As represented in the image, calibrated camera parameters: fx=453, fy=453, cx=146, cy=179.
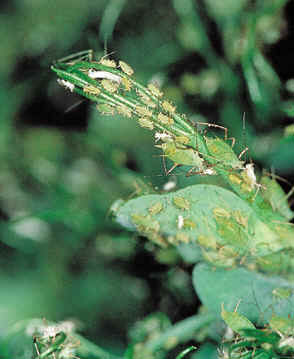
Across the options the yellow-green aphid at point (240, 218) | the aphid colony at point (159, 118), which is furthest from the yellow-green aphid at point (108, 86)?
the yellow-green aphid at point (240, 218)

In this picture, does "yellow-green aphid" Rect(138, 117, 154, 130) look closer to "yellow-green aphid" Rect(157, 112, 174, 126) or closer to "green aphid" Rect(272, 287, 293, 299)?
"yellow-green aphid" Rect(157, 112, 174, 126)

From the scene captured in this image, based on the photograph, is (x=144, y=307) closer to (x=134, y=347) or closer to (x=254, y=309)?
(x=134, y=347)

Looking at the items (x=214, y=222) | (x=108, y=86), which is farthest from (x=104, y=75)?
(x=214, y=222)

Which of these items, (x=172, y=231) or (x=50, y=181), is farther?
(x=50, y=181)

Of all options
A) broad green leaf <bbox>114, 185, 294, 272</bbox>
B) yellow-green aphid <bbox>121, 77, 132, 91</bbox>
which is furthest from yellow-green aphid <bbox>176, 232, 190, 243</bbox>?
yellow-green aphid <bbox>121, 77, 132, 91</bbox>

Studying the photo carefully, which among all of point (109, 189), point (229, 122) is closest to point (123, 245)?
point (109, 189)

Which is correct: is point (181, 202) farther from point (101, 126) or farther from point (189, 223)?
point (101, 126)
